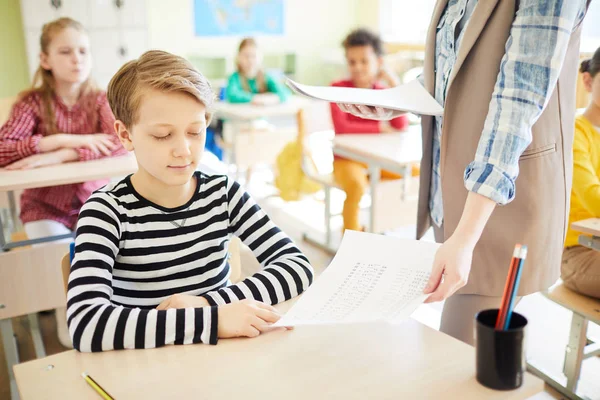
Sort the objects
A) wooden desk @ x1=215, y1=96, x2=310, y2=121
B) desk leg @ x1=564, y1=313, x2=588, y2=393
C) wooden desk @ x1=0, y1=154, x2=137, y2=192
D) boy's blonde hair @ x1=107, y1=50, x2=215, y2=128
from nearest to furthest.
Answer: boy's blonde hair @ x1=107, y1=50, x2=215, y2=128, desk leg @ x1=564, y1=313, x2=588, y2=393, wooden desk @ x1=0, y1=154, x2=137, y2=192, wooden desk @ x1=215, y1=96, x2=310, y2=121

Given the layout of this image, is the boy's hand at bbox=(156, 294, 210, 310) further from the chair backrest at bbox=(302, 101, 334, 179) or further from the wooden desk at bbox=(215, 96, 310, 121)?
the wooden desk at bbox=(215, 96, 310, 121)

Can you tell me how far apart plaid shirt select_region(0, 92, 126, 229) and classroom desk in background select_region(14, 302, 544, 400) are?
5.24 ft

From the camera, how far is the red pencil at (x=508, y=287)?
2.28 feet

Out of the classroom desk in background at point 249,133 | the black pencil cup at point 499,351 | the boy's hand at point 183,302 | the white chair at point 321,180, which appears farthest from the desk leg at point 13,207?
the black pencil cup at point 499,351

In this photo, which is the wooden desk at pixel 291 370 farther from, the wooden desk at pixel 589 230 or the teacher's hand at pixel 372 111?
the wooden desk at pixel 589 230

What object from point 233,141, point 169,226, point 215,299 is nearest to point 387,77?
point 233,141

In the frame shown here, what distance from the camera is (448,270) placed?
0.88 meters

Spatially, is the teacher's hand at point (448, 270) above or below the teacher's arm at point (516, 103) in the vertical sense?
below

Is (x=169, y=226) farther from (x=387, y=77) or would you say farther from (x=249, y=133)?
(x=249, y=133)

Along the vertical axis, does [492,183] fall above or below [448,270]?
above

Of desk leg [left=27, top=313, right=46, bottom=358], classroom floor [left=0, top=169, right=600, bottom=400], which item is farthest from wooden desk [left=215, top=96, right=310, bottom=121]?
desk leg [left=27, top=313, right=46, bottom=358]

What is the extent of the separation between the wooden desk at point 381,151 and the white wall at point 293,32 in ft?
14.8

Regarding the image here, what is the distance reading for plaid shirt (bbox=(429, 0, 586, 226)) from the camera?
937 millimetres

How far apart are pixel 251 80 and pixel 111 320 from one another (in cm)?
427
